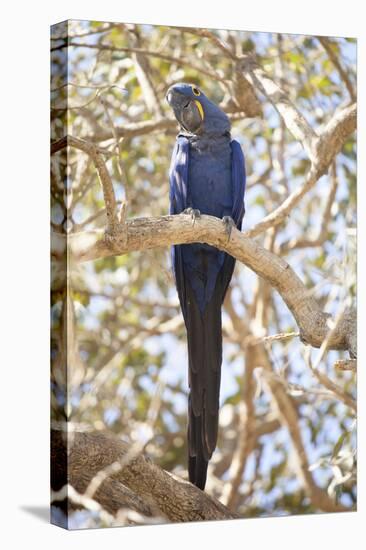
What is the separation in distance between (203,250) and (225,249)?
0.30 m

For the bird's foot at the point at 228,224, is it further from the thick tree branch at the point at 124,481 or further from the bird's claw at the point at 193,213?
the thick tree branch at the point at 124,481

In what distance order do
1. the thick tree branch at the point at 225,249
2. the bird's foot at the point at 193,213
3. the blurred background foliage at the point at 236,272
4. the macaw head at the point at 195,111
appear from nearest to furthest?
the thick tree branch at the point at 225,249
the bird's foot at the point at 193,213
the macaw head at the point at 195,111
the blurred background foliage at the point at 236,272

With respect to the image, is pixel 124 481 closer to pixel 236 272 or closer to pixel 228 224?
pixel 228 224

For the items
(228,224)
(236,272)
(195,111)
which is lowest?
(236,272)

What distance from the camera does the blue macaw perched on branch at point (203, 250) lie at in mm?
3871

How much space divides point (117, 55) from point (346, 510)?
8.05 ft

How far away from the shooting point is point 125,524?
3.57m

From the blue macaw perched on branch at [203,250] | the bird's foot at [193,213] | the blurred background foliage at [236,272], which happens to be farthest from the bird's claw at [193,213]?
the blurred background foliage at [236,272]

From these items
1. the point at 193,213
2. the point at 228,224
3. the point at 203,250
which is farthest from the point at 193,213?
the point at 203,250

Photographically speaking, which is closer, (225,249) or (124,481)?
(124,481)

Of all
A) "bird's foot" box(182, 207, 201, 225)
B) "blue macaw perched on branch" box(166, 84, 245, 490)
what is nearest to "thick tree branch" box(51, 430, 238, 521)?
"blue macaw perched on branch" box(166, 84, 245, 490)

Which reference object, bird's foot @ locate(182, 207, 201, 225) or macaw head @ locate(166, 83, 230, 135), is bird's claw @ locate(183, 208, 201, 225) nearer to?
bird's foot @ locate(182, 207, 201, 225)

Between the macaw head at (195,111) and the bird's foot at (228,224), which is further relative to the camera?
the macaw head at (195,111)

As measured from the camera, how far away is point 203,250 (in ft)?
13.2
